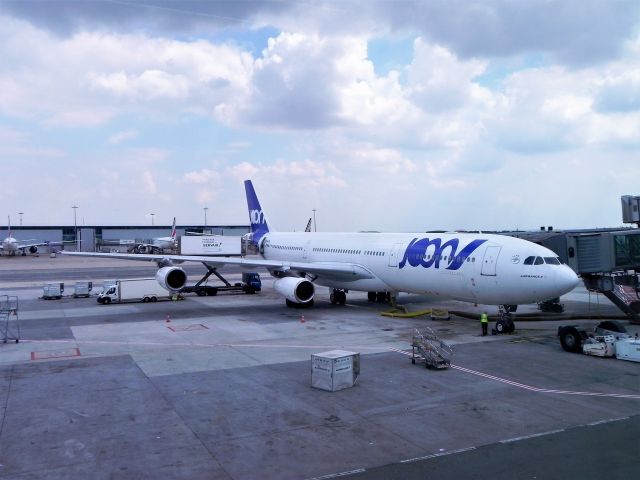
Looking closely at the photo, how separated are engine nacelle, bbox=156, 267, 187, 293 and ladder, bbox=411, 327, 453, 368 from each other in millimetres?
15617

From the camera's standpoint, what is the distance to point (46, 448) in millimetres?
9766

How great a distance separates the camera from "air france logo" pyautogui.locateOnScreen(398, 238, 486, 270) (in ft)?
73.8

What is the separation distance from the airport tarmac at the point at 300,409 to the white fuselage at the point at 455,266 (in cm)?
178

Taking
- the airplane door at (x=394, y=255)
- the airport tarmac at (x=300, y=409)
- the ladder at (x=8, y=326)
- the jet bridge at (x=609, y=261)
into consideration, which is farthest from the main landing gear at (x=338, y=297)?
the ladder at (x=8, y=326)

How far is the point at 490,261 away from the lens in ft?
69.7

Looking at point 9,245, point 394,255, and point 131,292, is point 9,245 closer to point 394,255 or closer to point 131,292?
point 131,292

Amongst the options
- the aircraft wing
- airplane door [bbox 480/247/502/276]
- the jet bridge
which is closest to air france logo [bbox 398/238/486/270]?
airplane door [bbox 480/247/502/276]

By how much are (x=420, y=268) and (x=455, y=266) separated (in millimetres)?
2112

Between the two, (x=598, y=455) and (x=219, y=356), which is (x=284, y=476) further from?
(x=219, y=356)

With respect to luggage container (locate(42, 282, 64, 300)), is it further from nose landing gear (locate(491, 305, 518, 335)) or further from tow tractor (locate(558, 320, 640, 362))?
tow tractor (locate(558, 320, 640, 362))

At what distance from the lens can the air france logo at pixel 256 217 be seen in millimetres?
43806

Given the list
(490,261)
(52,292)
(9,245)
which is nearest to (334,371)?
(490,261)

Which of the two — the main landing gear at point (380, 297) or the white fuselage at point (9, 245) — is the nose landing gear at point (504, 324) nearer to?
the main landing gear at point (380, 297)

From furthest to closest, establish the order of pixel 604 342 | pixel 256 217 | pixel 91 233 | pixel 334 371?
pixel 91 233 < pixel 256 217 < pixel 604 342 < pixel 334 371
